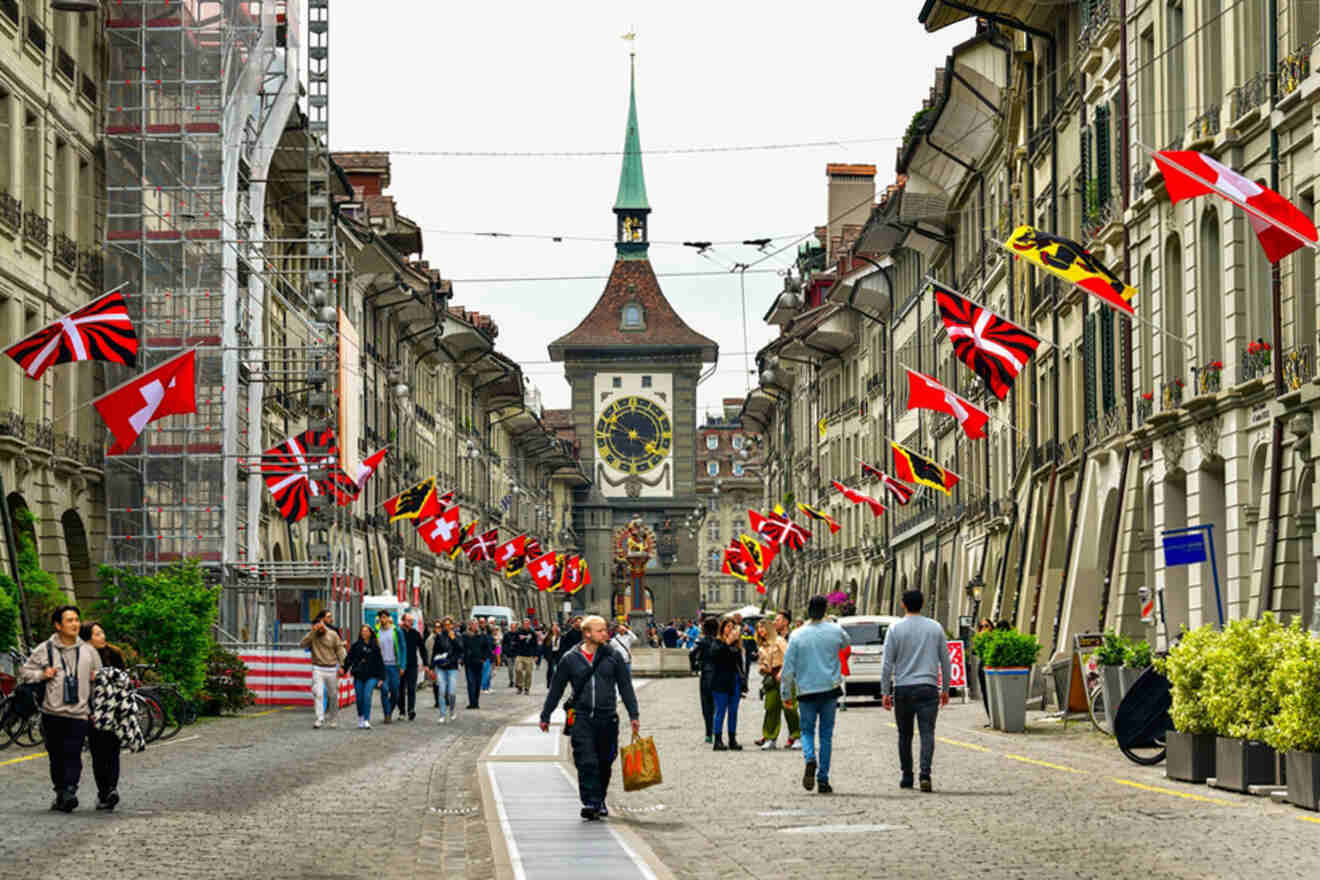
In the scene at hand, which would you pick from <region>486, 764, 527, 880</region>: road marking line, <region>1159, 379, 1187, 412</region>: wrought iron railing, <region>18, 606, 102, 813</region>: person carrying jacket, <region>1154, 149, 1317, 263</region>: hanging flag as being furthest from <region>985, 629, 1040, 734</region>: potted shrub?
<region>18, 606, 102, 813</region>: person carrying jacket

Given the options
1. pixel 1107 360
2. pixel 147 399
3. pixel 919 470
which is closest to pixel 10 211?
pixel 147 399

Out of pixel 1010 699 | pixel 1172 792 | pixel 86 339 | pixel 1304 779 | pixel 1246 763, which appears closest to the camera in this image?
pixel 1304 779

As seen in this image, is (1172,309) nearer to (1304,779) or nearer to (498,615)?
(1304,779)

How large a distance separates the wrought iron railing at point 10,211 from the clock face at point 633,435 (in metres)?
129

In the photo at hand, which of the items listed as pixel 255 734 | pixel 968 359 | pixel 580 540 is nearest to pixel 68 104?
pixel 255 734

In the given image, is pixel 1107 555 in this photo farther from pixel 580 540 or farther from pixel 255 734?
pixel 580 540

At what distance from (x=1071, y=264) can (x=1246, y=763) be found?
11.0m

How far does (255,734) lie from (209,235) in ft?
49.0

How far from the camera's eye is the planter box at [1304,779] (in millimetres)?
16500

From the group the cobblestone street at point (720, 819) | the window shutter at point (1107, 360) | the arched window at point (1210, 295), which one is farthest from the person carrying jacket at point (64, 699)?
the window shutter at point (1107, 360)

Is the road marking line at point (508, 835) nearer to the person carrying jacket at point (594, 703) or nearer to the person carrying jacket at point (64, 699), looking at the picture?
the person carrying jacket at point (594, 703)

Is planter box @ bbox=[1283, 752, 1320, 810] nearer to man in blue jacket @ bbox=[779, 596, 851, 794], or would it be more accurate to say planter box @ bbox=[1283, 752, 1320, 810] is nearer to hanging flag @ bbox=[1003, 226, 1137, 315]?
man in blue jacket @ bbox=[779, 596, 851, 794]

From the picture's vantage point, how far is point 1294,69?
2805 cm

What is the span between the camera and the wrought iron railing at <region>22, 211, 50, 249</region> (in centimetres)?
3800
